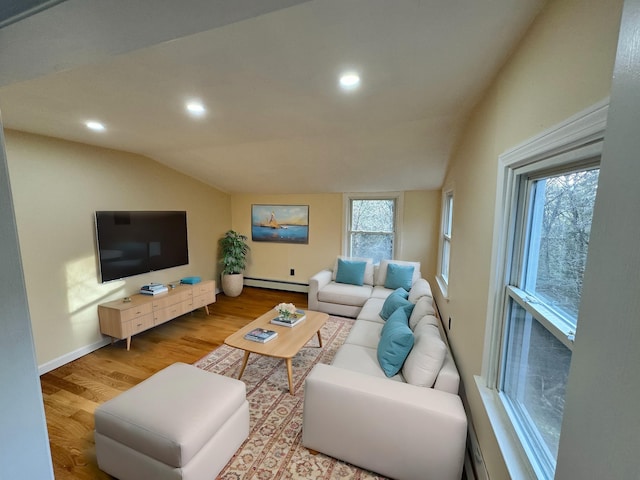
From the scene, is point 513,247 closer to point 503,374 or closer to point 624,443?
point 503,374

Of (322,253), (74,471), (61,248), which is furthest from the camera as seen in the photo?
(322,253)

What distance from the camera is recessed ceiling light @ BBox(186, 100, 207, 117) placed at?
6.28 feet

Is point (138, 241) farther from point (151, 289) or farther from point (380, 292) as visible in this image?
point (380, 292)

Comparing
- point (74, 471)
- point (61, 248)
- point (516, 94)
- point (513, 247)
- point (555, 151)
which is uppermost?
point (516, 94)

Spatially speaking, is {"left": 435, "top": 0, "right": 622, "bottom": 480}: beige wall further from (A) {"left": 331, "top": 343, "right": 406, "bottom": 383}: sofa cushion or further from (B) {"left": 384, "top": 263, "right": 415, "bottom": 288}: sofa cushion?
(B) {"left": 384, "top": 263, "right": 415, "bottom": 288}: sofa cushion

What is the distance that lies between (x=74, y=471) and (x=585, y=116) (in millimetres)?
2929

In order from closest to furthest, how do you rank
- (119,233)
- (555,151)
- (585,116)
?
(585,116), (555,151), (119,233)

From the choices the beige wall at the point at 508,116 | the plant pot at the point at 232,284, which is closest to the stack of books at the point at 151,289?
the plant pot at the point at 232,284

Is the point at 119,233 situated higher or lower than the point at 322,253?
higher

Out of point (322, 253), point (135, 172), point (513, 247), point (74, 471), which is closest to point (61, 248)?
point (135, 172)

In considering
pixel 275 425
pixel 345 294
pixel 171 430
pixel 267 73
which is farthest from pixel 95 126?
pixel 345 294

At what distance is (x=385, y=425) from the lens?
1.55m

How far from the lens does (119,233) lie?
3.21 meters

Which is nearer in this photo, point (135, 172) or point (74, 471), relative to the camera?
point (74, 471)
